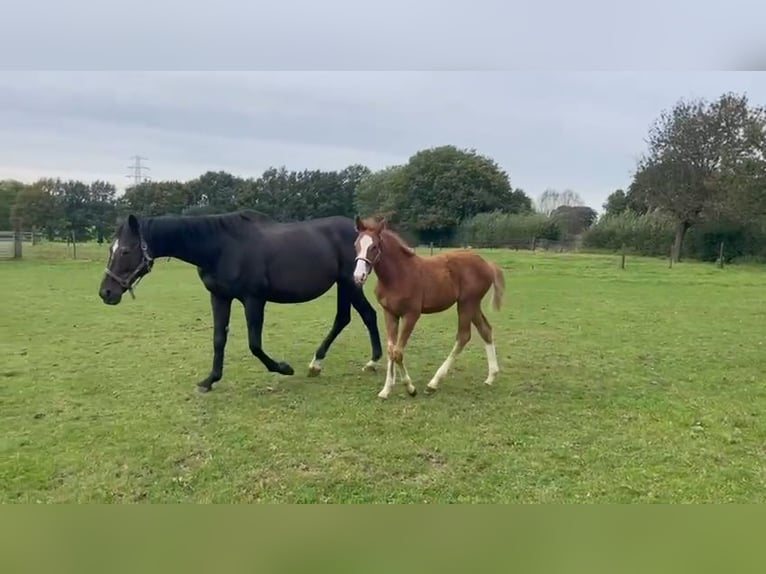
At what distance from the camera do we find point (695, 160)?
90.6 feet

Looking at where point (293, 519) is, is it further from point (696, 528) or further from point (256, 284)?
point (256, 284)

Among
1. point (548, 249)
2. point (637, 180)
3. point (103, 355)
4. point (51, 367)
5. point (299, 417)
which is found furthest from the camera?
point (637, 180)

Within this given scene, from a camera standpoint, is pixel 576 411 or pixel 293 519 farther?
pixel 576 411

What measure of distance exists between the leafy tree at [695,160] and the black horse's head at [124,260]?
24148 millimetres

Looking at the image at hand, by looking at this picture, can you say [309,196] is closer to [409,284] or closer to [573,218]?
[409,284]

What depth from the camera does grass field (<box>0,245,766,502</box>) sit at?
10.9 feet

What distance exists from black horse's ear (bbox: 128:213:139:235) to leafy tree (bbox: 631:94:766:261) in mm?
24142

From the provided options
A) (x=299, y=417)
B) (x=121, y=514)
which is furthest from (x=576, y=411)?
(x=121, y=514)

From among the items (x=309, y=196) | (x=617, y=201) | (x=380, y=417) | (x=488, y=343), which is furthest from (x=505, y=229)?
(x=617, y=201)

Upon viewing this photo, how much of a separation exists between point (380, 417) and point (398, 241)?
1559 millimetres

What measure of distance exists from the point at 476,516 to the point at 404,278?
3061mm

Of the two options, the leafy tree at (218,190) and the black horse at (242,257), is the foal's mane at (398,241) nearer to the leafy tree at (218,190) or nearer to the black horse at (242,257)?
the black horse at (242,257)

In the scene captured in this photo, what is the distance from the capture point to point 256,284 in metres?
5.39

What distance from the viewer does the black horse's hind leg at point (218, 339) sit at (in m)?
5.38
